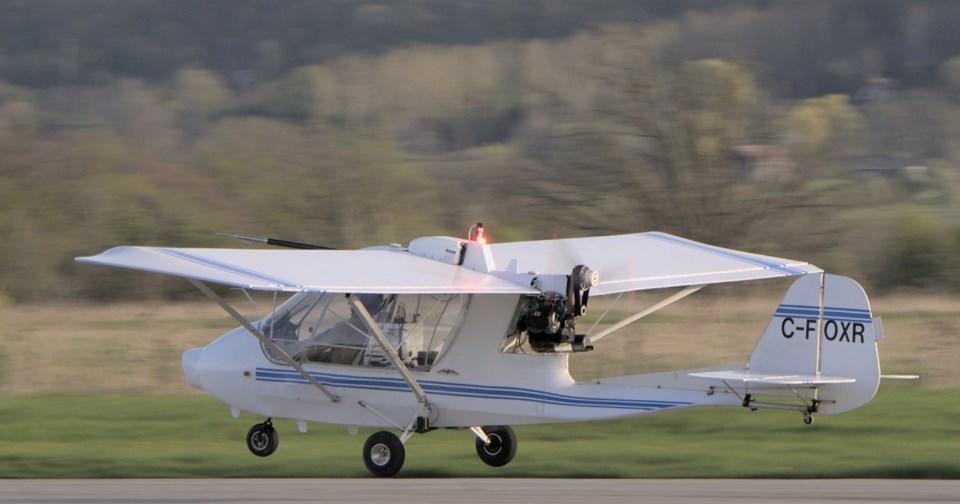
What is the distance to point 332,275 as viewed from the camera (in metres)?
11.2

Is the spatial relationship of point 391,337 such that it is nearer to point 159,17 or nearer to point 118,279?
point 118,279

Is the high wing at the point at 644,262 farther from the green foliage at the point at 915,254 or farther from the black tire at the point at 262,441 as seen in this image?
the green foliage at the point at 915,254

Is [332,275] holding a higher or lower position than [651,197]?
lower

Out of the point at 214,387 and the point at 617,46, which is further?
the point at 617,46

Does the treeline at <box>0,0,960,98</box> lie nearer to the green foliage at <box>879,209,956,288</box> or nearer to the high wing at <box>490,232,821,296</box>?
the green foliage at <box>879,209,956,288</box>

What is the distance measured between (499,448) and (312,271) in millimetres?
2668

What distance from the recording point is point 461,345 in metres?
11.8

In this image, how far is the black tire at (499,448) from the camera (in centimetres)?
1275

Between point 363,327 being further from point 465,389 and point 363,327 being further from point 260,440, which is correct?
point 260,440

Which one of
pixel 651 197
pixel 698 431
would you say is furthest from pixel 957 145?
pixel 698 431

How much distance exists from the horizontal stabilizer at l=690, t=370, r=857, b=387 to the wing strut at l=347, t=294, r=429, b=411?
2294 mm

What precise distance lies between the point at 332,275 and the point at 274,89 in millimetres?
56515

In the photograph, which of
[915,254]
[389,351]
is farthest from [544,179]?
[389,351]
